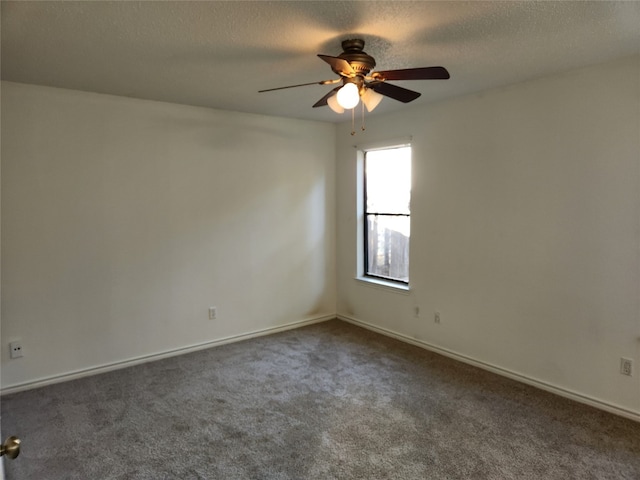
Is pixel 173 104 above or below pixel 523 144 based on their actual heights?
above

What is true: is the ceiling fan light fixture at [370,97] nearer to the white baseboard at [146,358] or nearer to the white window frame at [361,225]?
the white window frame at [361,225]

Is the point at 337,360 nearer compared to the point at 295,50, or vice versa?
the point at 295,50

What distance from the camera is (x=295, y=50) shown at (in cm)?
250

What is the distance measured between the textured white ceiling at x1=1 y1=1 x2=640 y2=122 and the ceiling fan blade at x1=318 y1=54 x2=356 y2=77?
7.2 inches

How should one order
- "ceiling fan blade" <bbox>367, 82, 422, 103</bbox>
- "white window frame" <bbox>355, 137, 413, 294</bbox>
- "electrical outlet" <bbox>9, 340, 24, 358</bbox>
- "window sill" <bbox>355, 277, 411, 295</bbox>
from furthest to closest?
"white window frame" <bbox>355, 137, 413, 294</bbox>, "window sill" <bbox>355, 277, 411, 295</bbox>, "electrical outlet" <bbox>9, 340, 24, 358</bbox>, "ceiling fan blade" <bbox>367, 82, 422, 103</bbox>

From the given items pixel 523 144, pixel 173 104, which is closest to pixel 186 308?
pixel 173 104

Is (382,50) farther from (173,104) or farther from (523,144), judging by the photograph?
(173,104)

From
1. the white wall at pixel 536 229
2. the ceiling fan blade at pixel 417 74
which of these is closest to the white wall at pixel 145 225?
the white wall at pixel 536 229

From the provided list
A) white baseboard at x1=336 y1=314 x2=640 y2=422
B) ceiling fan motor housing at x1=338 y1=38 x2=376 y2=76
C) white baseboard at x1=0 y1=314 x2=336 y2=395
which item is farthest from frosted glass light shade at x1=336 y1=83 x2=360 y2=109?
white baseboard at x1=0 y1=314 x2=336 y2=395

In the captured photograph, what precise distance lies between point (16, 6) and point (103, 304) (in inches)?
94.3

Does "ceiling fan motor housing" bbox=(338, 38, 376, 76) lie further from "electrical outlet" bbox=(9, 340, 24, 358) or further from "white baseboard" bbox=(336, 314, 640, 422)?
"electrical outlet" bbox=(9, 340, 24, 358)

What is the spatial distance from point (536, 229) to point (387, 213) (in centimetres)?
170

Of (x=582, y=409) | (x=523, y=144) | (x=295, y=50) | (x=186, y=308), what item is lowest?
(x=582, y=409)

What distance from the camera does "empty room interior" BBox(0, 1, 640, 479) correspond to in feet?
7.54
